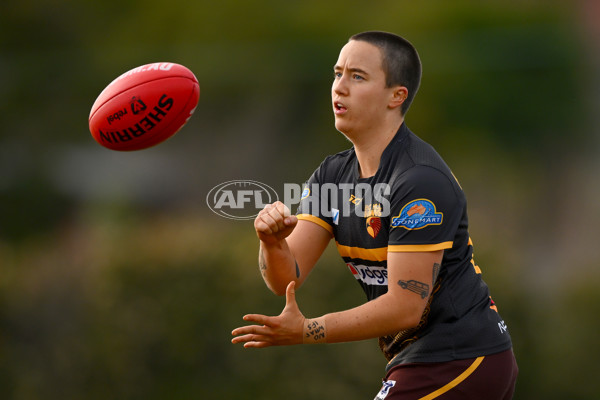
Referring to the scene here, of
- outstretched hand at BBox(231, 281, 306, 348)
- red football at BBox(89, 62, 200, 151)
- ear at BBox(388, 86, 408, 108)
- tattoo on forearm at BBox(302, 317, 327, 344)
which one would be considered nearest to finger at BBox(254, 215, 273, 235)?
outstretched hand at BBox(231, 281, 306, 348)

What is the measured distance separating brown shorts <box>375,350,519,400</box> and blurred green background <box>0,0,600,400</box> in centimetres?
294

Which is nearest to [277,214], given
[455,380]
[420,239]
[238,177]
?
[420,239]

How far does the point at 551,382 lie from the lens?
7344 millimetres

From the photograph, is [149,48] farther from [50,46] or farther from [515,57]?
[515,57]

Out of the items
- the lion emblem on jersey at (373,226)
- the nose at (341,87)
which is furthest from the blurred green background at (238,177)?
the nose at (341,87)

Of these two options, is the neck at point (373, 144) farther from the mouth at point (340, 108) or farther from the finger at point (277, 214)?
the finger at point (277, 214)

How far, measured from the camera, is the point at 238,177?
12953 mm

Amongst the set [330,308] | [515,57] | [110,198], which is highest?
[515,57]

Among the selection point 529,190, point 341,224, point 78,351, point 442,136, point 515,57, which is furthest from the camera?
point 442,136

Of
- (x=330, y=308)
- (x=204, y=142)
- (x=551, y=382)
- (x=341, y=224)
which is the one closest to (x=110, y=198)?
(x=204, y=142)

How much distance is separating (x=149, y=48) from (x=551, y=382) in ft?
32.1

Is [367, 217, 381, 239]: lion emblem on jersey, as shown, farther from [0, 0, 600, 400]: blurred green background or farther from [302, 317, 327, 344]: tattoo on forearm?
[0, 0, 600, 400]: blurred green background

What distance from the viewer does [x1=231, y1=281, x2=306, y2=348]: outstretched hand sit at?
3820 millimetres

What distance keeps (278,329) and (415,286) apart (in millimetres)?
678
